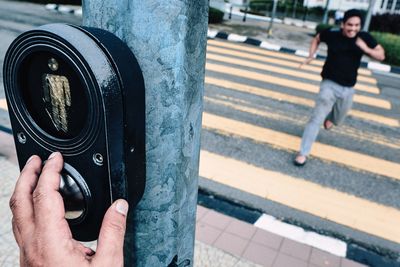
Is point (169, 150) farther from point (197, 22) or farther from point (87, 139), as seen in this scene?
point (197, 22)

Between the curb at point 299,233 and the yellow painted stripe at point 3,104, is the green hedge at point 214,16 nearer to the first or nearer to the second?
the yellow painted stripe at point 3,104

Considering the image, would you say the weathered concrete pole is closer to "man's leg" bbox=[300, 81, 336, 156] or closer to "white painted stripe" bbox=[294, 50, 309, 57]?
"man's leg" bbox=[300, 81, 336, 156]

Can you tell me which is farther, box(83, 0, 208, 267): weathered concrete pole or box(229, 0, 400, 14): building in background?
box(229, 0, 400, 14): building in background

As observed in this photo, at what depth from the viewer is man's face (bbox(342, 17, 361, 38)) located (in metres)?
4.03

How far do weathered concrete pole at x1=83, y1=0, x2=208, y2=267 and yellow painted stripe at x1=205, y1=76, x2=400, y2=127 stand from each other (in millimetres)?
5490

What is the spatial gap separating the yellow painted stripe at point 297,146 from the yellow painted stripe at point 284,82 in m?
2.30

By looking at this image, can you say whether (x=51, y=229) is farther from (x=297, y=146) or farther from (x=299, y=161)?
(x=297, y=146)

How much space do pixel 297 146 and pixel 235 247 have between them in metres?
2.31

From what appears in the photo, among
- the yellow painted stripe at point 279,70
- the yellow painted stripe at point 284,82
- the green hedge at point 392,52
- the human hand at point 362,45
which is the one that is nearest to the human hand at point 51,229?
the human hand at point 362,45

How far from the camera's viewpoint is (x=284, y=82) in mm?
7512

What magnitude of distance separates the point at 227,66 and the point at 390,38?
23.9 feet

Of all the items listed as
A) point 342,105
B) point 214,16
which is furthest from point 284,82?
point 214,16

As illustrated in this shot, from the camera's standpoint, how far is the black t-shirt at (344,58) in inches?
165

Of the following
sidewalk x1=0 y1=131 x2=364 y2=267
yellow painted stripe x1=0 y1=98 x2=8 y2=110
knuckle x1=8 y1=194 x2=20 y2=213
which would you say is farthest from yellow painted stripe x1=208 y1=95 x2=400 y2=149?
knuckle x1=8 y1=194 x2=20 y2=213
